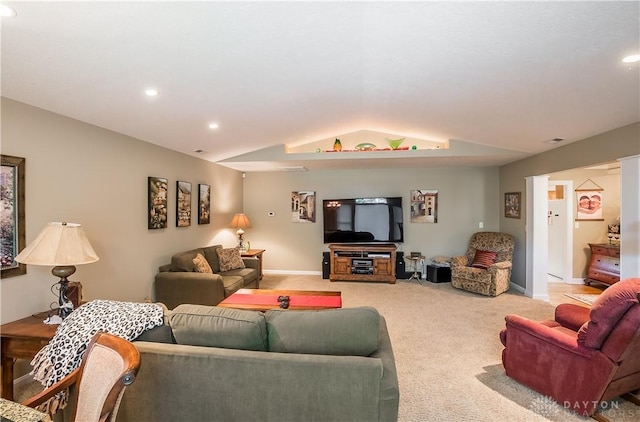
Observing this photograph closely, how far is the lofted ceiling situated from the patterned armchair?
86.9 inches

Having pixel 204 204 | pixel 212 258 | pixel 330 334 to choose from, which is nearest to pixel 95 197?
pixel 212 258

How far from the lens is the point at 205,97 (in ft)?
9.10

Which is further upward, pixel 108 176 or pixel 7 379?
pixel 108 176

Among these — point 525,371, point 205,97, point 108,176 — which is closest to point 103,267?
point 108,176

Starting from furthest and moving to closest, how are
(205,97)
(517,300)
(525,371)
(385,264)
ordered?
(385,264)
(517,300)
(205,97)
(525,371)

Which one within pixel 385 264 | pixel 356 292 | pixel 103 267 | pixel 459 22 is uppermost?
pixel 459 22

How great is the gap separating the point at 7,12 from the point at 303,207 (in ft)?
17.6

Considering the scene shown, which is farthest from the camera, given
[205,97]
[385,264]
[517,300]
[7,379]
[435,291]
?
[385,264]

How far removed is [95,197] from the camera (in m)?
3.15

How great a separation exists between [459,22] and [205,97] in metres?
2.14

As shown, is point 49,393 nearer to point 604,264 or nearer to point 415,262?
point 415,262

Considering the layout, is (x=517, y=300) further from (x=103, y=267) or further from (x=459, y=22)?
(x=103, y=267)

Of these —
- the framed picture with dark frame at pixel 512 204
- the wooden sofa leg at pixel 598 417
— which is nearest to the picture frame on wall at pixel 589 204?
the framed picture with dark frame at pixel 512 204

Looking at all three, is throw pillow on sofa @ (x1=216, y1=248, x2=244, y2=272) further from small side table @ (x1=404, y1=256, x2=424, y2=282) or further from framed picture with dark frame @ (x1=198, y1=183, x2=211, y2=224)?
small side table @ (x1=404, y1=256, x2=424, y2=282)
